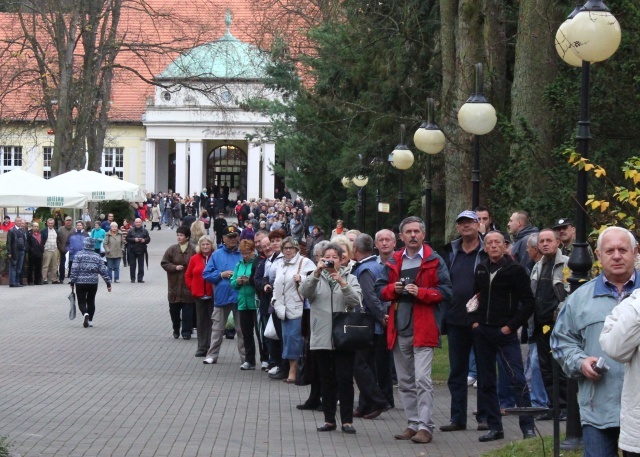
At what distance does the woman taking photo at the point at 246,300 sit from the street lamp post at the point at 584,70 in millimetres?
7351

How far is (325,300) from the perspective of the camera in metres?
11.2

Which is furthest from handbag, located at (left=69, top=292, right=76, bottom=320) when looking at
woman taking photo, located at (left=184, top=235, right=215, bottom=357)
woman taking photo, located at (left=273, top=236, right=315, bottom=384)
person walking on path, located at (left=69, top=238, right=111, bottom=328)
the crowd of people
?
woman taking photo, located at (left=273, top=236, right=315, bottom=384)

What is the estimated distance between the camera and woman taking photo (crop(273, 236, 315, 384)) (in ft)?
46.5

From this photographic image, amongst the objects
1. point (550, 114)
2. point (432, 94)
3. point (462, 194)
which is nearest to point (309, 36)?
point (432, 94)

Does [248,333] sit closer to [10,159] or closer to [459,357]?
[459,357]

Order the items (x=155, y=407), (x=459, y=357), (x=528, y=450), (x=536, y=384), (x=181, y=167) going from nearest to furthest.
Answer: (x=528, y=450) → (x=459, y=357) → (x=536, y=384) → (x=155, y=407) → (x=181, y=167)

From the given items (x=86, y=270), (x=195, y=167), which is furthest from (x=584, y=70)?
(x=195, y=167)

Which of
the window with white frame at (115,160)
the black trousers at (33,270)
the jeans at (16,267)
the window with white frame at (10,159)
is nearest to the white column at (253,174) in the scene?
the window with white frame at (115,160)

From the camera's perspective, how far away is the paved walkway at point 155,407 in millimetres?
10227

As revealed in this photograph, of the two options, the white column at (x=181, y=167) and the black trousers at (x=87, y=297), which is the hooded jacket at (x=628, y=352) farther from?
the white column at (x=181, y=167)

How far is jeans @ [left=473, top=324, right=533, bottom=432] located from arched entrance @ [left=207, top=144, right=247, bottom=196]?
73.6 m

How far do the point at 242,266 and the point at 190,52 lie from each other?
2624 centimetres

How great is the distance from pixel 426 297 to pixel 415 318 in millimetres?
224

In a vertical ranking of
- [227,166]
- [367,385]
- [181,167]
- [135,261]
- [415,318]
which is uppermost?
[227,166]
